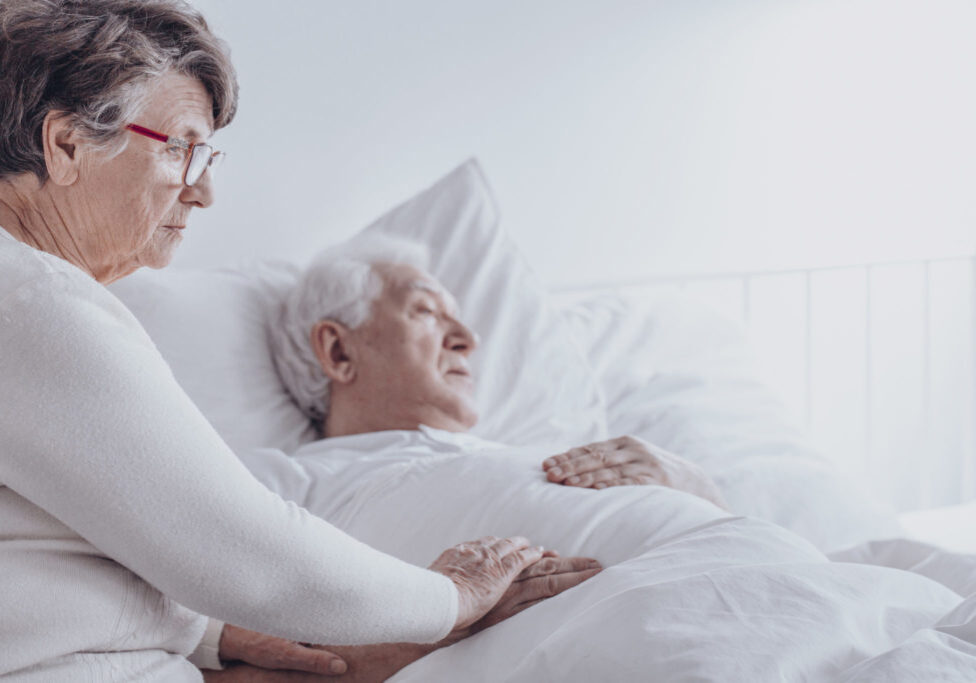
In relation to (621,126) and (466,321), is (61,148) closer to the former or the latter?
(466,321)

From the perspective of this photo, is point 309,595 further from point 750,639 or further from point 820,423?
point 820,423

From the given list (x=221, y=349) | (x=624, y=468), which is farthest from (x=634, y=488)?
(x=221, y=349)

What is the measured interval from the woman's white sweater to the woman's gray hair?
111 mm

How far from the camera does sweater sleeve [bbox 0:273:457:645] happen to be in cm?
80

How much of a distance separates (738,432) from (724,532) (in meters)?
0.84

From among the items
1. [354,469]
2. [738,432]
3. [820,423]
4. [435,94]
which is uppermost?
[435,94]

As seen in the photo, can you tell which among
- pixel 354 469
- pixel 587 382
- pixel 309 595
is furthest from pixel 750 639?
pixel 587 382

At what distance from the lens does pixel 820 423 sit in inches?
110

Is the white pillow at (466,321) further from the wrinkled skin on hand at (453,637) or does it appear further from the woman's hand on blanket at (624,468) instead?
the wrinkled skin on hand at (453,637)

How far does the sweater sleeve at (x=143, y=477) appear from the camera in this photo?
804 millimetres

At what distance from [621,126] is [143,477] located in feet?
6.10

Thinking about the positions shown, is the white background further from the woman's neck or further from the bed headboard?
the woman's neck

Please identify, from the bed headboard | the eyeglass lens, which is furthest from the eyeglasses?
the bed headboard

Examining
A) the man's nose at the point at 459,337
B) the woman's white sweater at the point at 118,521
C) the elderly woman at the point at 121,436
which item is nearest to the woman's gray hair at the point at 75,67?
the elderly woman at the point at 121,436
